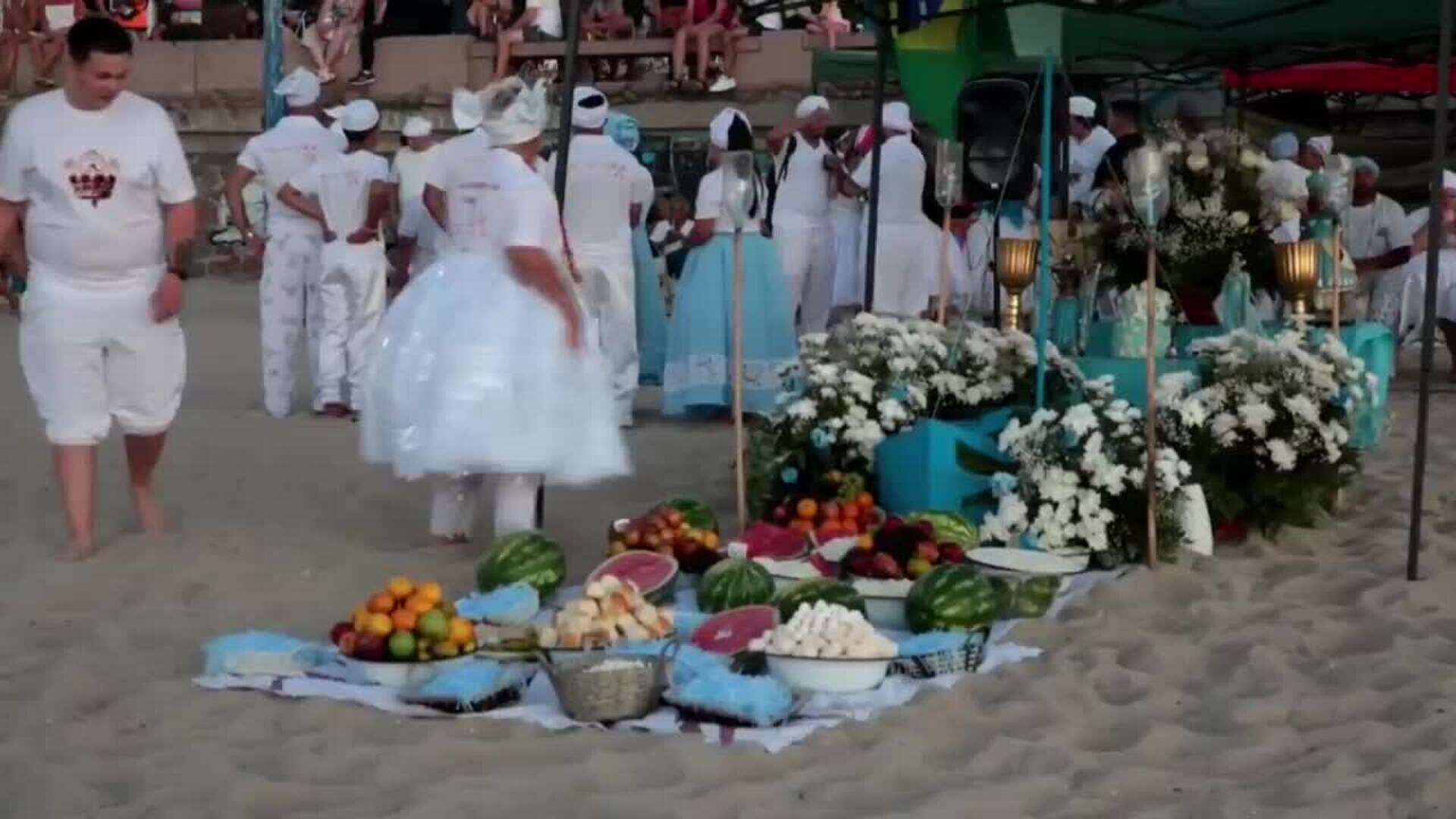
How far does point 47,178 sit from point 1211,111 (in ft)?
49.4

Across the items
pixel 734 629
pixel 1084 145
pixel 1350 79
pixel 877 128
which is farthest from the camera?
pixel 1350 79

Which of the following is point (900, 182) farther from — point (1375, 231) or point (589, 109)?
point (1375, 231)

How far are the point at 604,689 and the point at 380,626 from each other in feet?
2.44

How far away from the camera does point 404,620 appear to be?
630 centimetres

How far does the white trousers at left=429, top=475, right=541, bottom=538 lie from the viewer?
793 cm

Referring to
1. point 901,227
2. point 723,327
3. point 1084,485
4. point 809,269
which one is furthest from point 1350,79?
point 1084,485

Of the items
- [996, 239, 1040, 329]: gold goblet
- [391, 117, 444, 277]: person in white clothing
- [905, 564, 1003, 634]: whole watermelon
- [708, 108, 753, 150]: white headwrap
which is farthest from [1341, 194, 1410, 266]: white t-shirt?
[905, 564, 1003, 634]: whole watermelon

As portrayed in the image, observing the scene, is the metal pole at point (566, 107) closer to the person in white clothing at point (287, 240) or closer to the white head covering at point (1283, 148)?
the person in white clothing at point (287, 240)

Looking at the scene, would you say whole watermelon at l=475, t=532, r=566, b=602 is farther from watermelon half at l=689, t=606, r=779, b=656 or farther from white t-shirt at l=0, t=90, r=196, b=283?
white t-shirt at l=0, t=90, r=196, b=283

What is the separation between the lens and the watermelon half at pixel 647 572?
7.21m

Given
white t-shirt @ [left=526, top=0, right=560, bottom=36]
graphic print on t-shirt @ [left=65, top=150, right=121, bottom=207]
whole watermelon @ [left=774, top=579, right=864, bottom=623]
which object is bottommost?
whole watermelon @ [left=774, top=579, right=864, bottom=623]

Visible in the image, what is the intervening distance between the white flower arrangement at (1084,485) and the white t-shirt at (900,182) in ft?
18.3

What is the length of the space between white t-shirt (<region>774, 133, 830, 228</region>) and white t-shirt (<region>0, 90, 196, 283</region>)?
6.41 m

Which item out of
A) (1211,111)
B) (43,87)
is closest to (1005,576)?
(1211,111)
